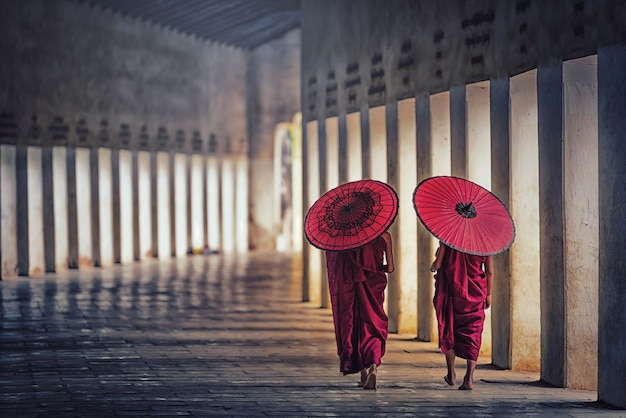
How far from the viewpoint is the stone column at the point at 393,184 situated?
1191 cm

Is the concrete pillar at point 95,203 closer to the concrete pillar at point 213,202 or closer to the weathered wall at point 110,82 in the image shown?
the weathered wall at point 110,82

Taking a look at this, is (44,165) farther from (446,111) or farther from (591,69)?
(591,69)

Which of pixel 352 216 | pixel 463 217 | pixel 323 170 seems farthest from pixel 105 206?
pixel 463 217

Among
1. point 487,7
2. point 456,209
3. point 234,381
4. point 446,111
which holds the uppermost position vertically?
point 487,7

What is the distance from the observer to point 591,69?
8.41 meters

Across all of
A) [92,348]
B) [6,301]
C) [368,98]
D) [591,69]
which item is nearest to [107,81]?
[6,301]

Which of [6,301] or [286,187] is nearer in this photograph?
[6,301]

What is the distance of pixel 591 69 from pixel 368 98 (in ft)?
15.3

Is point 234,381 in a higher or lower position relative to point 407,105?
lower

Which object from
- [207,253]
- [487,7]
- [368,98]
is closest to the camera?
[487,7]

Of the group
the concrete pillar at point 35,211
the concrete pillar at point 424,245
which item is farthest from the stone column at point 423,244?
the concrete pillar at point 35,211

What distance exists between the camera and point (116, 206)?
2192 centimetres

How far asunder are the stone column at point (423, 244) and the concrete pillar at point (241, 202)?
15.4 meters

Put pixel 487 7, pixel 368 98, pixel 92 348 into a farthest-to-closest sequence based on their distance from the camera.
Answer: pixel 368 98, pixel 92 348, pixel 487 7
